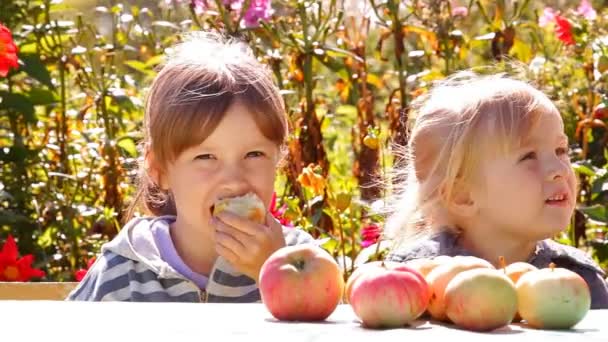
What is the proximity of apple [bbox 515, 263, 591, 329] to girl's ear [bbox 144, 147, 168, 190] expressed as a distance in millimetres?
1325

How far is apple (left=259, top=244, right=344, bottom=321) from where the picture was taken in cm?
165

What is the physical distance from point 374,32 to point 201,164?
16.9 ft

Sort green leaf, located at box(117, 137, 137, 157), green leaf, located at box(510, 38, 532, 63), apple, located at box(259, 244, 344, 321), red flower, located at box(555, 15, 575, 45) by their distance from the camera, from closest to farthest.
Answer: apple, located at box(259, 244, 344, 321)
red flower, located at box(555, 15, 575, 45)
green leaf, located at box(117, 137, 137, 157)
green leaf, located at box(510, 38, 532, 63)

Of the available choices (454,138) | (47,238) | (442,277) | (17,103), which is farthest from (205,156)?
(17,103)

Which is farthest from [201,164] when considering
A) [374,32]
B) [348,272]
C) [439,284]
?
[374,32]

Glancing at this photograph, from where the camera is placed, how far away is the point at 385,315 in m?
1.56

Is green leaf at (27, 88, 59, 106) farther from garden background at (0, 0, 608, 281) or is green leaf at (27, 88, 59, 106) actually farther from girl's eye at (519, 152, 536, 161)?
girl's eye at (519, 152, 536, 161)

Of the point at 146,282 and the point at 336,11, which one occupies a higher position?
the point at 336,11

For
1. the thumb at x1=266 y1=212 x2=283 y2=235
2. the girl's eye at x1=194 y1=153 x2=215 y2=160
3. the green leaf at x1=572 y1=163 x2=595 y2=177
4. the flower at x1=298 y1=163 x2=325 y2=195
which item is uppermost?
the girl's eye at x1=194 y1=153 x2=215 y2=160

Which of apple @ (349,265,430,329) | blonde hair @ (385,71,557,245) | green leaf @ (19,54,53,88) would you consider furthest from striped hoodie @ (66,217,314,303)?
green leaf @ (19,54,53,88)

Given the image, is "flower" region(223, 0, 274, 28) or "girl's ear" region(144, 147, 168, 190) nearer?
"girl's ear" region(144, 147, 168, 190)

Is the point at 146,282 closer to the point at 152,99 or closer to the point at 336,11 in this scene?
the point at 152,99

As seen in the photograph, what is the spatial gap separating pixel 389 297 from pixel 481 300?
0.10 metres

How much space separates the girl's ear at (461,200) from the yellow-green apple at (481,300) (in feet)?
3.47
